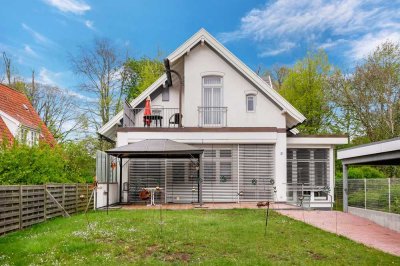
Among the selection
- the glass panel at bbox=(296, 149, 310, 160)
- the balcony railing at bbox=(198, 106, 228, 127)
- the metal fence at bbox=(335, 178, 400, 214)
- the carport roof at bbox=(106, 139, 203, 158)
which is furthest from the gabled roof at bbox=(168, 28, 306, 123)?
the metal fence at bbox=(335, 178, 400, 214)

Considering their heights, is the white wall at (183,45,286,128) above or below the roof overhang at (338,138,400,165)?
above

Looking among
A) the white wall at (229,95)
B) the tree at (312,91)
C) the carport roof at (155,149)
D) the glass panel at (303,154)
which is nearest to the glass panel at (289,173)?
the glass panel at (303,154)

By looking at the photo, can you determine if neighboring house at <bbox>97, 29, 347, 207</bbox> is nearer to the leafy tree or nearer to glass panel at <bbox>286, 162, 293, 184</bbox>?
glass panel at <bbox>286, 162, 293, 184</bbox>

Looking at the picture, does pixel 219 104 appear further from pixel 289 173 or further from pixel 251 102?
pixel 289 173

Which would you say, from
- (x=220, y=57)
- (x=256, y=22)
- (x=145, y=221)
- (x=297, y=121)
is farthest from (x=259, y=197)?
(x=256, y=22)

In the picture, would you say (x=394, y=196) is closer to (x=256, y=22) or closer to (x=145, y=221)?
(x=145, y=221)

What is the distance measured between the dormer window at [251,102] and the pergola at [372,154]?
506cm

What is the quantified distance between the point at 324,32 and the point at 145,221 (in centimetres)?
3304

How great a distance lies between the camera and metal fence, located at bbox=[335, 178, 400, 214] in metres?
13.6

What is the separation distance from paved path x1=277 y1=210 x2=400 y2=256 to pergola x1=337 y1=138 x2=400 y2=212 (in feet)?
6.49

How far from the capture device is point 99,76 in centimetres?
3934

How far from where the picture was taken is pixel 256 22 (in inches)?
1522

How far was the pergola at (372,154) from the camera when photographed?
13031 millimetres

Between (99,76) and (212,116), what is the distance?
68.0 ft
